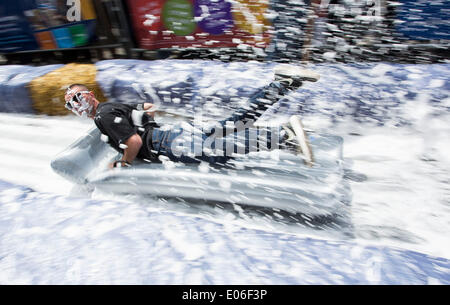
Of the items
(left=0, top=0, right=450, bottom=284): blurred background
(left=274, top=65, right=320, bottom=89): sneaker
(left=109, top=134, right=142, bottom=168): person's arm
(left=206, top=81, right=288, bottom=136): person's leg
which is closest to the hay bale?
(left=0, top=0, right=450, bottom=284): blurred background

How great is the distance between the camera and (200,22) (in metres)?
3.97

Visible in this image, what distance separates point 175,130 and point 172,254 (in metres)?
0.90

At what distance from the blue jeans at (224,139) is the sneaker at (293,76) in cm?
4

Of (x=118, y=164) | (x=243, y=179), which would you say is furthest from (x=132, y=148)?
(x=243, y=179)

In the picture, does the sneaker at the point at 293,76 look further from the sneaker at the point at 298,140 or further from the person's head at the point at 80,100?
the person's head at the point at 80,100

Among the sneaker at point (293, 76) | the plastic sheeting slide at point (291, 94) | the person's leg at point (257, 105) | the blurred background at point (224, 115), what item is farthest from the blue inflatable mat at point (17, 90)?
the sneaker at point (293, 76)

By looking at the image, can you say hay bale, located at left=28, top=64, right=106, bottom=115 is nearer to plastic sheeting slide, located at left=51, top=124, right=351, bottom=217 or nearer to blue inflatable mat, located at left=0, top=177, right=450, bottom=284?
plastic sheeting slide, located at left=51, top=124, right=351, bottom=217

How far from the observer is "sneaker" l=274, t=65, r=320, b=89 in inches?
72.2

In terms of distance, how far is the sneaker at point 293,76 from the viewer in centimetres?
183

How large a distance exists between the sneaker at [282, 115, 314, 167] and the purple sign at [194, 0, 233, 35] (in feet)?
8.02

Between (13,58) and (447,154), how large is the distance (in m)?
6.41

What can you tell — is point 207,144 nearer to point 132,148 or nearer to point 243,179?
point 243,179

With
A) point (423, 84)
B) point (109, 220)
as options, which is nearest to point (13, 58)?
point (109, 220)

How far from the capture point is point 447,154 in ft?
7.48
